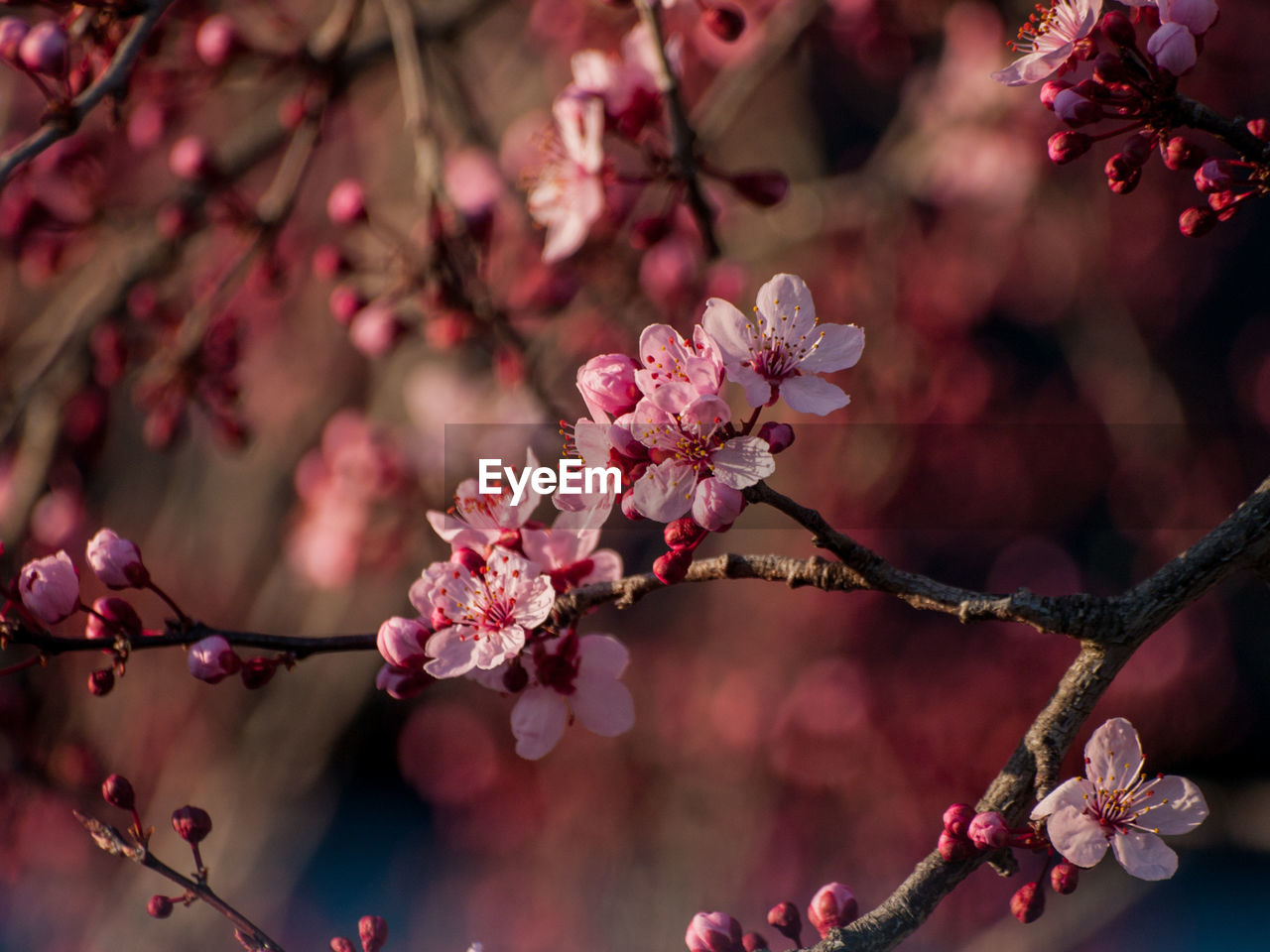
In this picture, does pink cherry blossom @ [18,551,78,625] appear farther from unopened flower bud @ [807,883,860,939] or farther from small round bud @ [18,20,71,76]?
unopened flower bud @ [807,883,860,939]

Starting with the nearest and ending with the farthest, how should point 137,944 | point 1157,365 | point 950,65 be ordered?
point 137,944
point 950,65
point 1157,365

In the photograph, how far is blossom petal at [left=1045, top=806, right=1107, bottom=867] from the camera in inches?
34.2

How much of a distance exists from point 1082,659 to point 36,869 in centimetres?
439

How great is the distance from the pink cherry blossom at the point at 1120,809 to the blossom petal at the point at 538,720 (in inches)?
19.4

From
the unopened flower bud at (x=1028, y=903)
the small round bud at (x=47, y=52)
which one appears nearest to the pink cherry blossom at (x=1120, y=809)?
the unopened flower bud at (x=1028, y=903)

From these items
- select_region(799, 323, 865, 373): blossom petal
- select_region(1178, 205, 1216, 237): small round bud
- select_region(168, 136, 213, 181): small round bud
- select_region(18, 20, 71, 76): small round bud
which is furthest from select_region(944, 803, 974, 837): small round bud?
select_region(168, 136, 213, 181): small round bud

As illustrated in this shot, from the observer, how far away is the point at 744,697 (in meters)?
3.85

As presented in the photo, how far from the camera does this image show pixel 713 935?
3.29 ft

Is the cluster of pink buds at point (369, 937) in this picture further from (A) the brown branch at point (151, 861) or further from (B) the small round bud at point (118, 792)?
(B) the small round bud at point (118, 792)

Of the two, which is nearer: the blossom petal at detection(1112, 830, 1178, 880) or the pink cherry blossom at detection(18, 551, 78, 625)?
the blossom petal at detection(1112, 830, 1178, 880)

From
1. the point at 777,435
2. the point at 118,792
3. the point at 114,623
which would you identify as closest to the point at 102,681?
the point at 114,623

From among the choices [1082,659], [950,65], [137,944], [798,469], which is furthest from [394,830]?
[1082,659]

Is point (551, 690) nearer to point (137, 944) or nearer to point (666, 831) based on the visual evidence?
point (137, 944)

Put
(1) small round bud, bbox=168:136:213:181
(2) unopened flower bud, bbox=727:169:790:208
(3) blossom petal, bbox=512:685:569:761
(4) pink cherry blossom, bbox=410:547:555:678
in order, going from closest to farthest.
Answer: (4) pink cherry blossom, bbox=410:547:555:678, (3) blossom petal, bbox=512:685:569:761, (2) unopened flower bud, bbox=727:169:790:208, (1) small round bud, bbox=168:136:213:181
